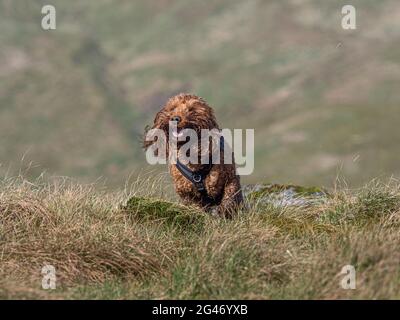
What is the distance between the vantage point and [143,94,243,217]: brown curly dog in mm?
9695

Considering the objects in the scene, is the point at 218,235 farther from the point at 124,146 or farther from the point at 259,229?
the point at 124,146

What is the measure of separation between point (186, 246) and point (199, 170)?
1194mm

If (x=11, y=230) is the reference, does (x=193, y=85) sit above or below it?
above

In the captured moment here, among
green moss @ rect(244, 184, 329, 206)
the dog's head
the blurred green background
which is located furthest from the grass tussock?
the blurred green background

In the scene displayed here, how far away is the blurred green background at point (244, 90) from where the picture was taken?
12694cm

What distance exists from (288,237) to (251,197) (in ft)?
8.01

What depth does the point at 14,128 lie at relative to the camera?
141625 mm


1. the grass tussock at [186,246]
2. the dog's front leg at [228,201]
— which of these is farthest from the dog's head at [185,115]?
the grass tussock at [186,246]

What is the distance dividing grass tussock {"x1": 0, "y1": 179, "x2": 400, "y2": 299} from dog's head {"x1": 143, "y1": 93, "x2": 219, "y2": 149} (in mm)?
982

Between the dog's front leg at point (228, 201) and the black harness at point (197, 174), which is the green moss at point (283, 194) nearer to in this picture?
the dog's front leg at point (228, 201)

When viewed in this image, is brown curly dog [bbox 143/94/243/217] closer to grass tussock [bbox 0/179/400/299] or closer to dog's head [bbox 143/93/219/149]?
dog's head [bbox 143/93/219/149]

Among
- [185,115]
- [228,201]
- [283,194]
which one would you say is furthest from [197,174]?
[283,194]
